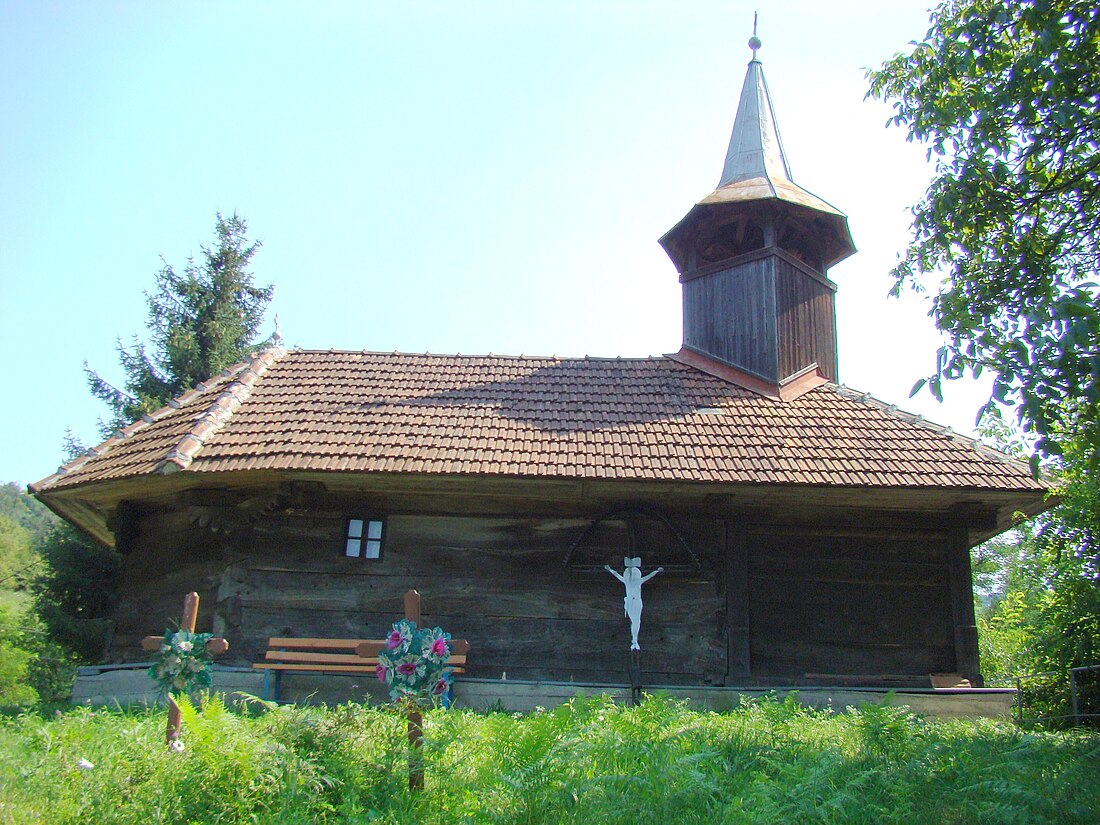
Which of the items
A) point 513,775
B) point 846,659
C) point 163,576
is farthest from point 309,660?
point 846,659

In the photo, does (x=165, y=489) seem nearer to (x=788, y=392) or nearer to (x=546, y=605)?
(x=546, y=605)

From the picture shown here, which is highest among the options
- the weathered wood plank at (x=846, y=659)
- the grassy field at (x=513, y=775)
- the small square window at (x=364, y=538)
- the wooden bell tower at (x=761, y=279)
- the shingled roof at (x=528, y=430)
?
the wooden bell tower at (x=761, y=279)

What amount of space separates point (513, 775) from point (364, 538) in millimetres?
5618

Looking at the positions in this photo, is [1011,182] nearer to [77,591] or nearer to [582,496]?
[582,496]

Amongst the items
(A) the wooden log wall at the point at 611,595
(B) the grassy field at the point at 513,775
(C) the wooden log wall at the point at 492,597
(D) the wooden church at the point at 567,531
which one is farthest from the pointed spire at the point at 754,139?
(B) the grassy field at the point at 513,775

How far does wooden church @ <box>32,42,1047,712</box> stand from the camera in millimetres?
10367

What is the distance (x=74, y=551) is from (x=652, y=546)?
45.8 feet

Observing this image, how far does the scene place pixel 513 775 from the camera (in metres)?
5.62

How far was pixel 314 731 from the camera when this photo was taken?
602cm

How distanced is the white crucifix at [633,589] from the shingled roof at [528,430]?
109 centimetres

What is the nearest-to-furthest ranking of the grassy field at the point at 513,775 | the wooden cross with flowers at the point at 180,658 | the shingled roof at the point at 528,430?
the grassy field at the point at 513,775, the wooden cross with flowers at the point at 180,658, the shingled roof at the point at 528,430

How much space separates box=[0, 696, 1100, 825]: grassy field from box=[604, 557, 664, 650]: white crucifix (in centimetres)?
337

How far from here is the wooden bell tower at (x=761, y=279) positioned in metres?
13.6

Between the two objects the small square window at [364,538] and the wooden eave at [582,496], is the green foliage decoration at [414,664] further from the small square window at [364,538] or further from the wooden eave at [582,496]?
the small square window at [364,538]
